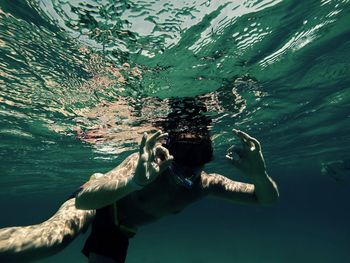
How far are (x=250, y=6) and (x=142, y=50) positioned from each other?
11.4ft

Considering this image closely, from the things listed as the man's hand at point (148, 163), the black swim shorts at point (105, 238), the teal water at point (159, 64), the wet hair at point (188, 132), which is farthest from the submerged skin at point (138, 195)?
the teal water at point (159, 64)

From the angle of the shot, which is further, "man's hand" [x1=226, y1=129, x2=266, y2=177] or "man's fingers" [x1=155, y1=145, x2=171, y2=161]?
"man's hand" [x1=226, y1=129, x2=266, y2=177]

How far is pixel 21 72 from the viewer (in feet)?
35.1

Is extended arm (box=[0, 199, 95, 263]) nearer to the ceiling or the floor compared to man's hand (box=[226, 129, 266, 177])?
nearer to the floor

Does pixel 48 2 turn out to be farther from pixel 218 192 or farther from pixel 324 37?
pixel 324 37

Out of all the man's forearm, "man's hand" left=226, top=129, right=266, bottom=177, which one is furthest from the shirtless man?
the man's forearm

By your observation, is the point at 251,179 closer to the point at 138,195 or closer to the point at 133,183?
the point at 138,195

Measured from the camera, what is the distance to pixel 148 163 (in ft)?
13.7

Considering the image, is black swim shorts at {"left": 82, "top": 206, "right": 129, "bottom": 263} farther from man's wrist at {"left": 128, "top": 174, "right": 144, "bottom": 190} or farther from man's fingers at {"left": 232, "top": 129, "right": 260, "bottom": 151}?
man's fingers at {"left": 232, "top": 129, "right": 260, "bottom": 151}

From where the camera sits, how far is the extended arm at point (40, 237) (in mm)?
4266

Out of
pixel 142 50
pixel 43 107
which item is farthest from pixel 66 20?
pixel 43 107

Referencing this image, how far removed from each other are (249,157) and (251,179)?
546 mm

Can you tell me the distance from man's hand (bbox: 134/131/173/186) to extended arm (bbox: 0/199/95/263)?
190 cm

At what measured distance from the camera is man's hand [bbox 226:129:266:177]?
17.4 ft
